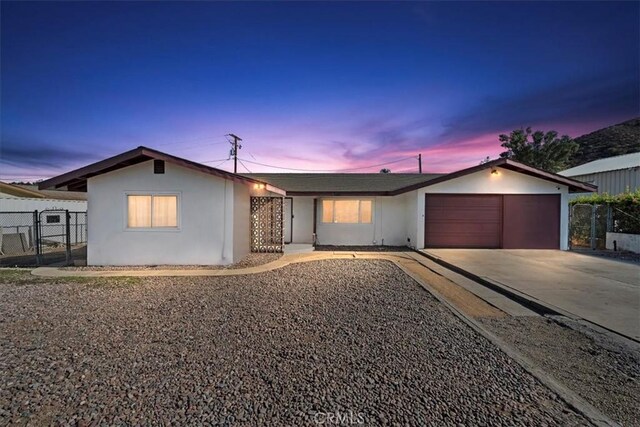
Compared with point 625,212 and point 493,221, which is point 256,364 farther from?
point 625,212

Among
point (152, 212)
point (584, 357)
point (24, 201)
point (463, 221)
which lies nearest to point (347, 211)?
point (463, 221)

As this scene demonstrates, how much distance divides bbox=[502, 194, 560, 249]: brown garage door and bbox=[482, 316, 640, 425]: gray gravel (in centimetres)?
877

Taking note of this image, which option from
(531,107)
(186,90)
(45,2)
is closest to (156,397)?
(45,2)

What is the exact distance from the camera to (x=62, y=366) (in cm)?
320

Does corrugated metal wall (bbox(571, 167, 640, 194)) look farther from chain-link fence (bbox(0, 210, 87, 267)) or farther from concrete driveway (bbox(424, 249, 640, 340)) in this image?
chain-link fence (bbox(0, 210, 87, 267))

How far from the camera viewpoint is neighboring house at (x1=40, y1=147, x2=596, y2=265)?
29.7 feet

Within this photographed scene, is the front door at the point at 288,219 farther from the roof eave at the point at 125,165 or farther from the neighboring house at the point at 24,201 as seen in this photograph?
the neighboring house at the point at 24,201

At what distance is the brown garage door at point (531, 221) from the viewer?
12250 mm

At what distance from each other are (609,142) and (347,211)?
57.7 meters

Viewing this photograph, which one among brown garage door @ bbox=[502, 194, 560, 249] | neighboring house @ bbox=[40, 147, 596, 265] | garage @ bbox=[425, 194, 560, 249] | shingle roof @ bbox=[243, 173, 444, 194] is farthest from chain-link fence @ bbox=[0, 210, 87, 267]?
brown garage door @ bbox=[502, 194, 560, 249]

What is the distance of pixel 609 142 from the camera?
4778 cm

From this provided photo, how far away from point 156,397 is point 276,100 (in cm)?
1317

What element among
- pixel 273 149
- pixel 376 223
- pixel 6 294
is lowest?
pixel 6 294

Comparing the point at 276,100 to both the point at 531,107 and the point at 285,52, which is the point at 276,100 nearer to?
the point at 285,52
